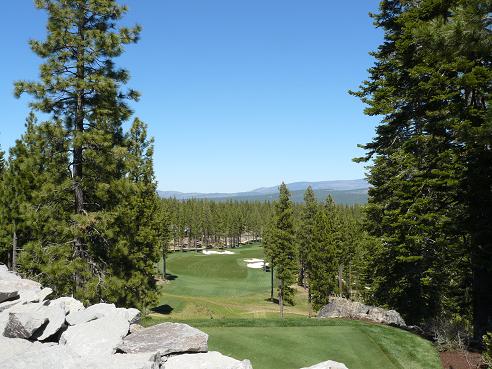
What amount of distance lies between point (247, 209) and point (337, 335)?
454ft

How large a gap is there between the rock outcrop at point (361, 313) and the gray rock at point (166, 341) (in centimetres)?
1213

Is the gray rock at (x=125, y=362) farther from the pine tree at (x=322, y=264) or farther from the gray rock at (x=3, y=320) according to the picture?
the pine tree at (x=322, y=264)

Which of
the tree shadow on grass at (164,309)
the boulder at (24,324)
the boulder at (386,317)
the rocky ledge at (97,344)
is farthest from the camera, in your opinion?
the tree shadow on grass at (164,309)

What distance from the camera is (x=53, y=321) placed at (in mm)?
9945

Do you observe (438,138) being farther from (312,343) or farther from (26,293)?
(26,293)

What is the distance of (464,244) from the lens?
15.9 m

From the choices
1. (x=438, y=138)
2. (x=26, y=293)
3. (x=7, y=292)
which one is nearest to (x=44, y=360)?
(x=7, y=292)

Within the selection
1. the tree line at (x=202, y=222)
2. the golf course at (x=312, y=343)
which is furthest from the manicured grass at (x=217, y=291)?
the tree line at (x=202, y=222)

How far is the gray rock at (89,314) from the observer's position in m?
10.6

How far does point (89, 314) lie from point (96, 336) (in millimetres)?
1503

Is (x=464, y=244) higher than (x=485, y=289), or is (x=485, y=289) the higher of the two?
(x=464, y=244)

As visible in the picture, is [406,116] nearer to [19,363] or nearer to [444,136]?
[444,136]

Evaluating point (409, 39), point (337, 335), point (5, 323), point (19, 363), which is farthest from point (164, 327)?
point (409, 39)

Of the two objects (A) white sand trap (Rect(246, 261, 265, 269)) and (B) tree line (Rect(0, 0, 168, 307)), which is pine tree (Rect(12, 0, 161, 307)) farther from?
(A) white sand trap (Rect(246, 261, 265, 269))
